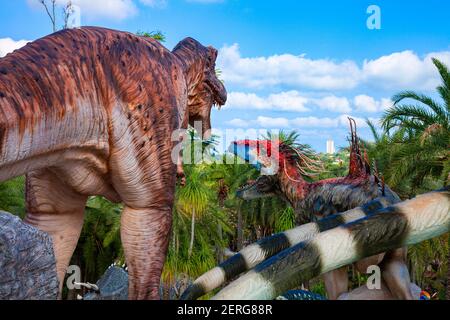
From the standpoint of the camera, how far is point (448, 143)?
8.60 metres

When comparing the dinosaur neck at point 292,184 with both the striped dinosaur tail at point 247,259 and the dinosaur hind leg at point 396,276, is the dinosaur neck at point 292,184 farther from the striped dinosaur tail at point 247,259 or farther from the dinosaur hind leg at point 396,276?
the striped dinosaur tail at point 247,259

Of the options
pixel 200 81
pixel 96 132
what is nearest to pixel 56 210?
pixel 96 132

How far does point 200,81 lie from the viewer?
4.10 meters

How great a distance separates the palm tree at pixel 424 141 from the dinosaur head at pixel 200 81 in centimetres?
519

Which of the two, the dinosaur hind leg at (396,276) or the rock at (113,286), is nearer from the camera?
the dinosaur hind leg at (396,276)

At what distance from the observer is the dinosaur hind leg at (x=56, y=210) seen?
338cm

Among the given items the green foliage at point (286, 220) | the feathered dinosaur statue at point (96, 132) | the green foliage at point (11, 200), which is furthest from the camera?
the green foliage at point (286, 220)

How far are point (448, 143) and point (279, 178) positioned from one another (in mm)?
4169

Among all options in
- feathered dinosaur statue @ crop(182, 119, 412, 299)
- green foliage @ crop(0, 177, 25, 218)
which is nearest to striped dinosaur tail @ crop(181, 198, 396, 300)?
feathered dinosaur statue @ crop(182, 119, 412, 299)

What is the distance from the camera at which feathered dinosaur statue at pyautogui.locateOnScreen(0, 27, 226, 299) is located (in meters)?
2.44

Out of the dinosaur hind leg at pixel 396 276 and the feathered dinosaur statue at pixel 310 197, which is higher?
the feathered dinosaur statue at pixel 310 197

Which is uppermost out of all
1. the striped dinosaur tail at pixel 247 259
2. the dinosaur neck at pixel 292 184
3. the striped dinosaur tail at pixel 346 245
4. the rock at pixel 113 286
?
the dinosaur neck at pixel 292 184

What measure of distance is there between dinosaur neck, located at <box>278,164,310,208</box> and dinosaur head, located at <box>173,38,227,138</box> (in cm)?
147

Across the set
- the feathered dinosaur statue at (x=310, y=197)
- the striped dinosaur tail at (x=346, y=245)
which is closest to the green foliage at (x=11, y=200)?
the feathered dinosaur statue at (x=310, y=197)
